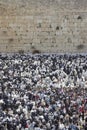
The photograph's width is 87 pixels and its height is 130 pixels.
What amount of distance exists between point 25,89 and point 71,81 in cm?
245

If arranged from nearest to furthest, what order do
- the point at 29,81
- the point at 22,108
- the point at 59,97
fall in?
the point at 22,108
the point at 59,97
the point at 29,81

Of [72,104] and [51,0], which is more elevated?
[51,0]

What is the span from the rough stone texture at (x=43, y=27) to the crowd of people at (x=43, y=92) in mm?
862

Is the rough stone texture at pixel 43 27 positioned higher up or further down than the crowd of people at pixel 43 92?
higher up

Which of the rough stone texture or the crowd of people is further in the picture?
the rough stone texture

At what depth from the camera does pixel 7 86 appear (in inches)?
839

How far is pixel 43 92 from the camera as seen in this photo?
816 inches

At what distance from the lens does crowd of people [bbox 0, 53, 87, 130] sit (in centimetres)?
1741

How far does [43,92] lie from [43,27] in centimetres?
886

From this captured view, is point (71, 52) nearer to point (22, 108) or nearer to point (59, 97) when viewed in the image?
point (59, 97)

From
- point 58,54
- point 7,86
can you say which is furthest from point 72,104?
point 58,54

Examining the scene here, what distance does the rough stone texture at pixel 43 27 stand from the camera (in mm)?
28906

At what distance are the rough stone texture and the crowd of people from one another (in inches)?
34.0

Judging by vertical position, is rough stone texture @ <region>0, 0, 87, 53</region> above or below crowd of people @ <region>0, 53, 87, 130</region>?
above
